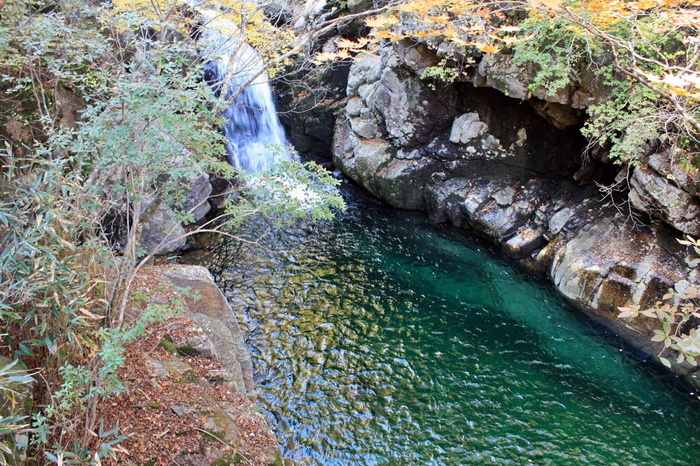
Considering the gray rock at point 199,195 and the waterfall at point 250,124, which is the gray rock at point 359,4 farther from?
the gray rock at point 199,195

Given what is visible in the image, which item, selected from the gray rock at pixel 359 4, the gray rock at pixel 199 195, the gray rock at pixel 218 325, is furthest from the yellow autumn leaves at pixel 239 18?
the gray rock at pixel 359 4

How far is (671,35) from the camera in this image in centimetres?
887

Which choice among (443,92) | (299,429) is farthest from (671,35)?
(299,429)

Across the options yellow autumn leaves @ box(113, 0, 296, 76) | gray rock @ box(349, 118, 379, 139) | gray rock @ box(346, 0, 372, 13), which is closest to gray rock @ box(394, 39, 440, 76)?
gray rock @ box(349, 118, 379, 139)

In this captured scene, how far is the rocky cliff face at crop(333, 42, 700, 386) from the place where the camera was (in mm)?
9789

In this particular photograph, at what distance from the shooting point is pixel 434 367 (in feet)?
29.0

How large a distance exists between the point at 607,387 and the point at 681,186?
4.60 m

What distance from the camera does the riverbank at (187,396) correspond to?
5082 millimetres

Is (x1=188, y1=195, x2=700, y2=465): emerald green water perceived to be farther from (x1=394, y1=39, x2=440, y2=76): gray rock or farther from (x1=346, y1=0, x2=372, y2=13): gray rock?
(x1=346, y1=0, x2=372, y2=13): gray rock

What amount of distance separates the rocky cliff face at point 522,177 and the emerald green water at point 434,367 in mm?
1106

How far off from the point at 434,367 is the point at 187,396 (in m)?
5.01

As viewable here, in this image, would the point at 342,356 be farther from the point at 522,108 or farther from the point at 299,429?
the point at 522,108

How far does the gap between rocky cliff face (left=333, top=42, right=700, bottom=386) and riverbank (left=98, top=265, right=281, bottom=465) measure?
8.61m

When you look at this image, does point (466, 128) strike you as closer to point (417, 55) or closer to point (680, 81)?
point (417, 55)
